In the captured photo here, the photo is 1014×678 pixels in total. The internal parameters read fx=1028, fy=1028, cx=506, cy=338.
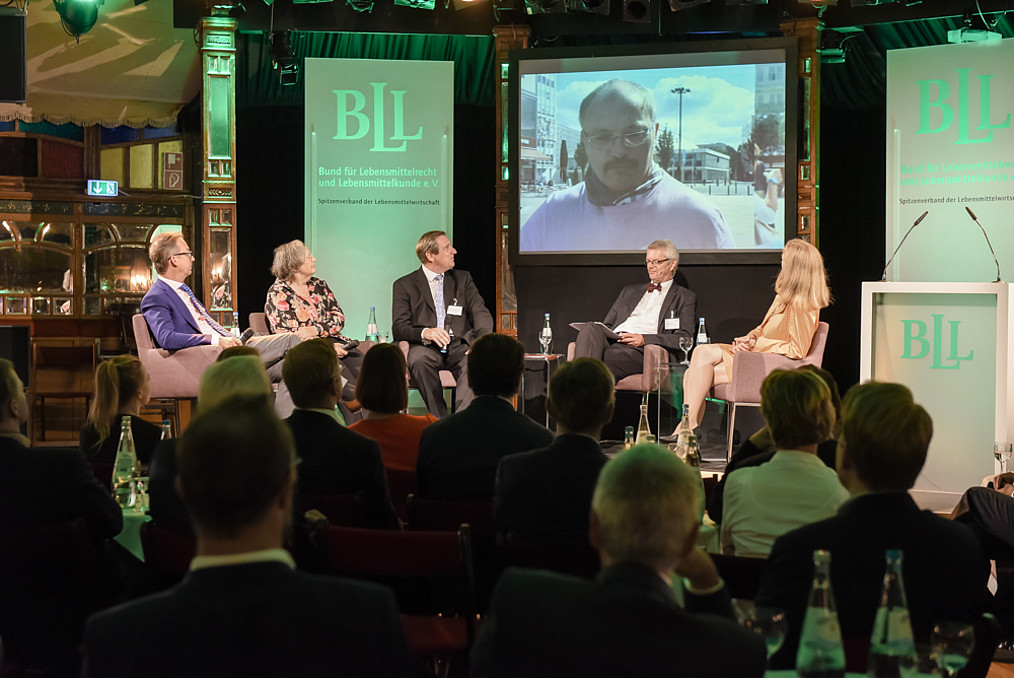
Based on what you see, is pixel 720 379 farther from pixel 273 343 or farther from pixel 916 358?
pixel 273 343

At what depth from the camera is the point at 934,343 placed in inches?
216

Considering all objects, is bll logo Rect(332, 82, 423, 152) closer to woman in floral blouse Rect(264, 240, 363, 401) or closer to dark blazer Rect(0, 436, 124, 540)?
woman in floral blouse Rect(264, 240, 363, 401)

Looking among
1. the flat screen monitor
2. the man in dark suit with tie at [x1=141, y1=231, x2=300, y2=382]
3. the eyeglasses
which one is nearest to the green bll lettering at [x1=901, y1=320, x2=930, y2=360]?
the flat screen monitor

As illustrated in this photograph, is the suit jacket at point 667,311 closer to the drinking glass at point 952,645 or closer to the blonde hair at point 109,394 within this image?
the blonde hair at point 109,394

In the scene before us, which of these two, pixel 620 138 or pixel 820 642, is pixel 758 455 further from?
pixel 620 138

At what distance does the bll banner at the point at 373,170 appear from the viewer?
786 centimetres

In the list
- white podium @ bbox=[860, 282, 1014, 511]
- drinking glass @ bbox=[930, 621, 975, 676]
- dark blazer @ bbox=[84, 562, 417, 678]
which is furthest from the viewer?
white podium @ bbox=[860, 282, 1014, 511]

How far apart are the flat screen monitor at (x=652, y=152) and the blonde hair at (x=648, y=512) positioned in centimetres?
615

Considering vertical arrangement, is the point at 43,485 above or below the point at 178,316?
below

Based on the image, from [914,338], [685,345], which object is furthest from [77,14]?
[914,338]

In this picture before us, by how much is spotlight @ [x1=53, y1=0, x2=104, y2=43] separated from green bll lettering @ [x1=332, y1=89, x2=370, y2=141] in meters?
1.85

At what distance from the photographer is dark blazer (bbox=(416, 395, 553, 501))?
9.23 ft

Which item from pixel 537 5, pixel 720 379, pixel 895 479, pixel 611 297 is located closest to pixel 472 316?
pixel 611 297

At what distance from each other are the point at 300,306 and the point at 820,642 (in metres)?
5.71
